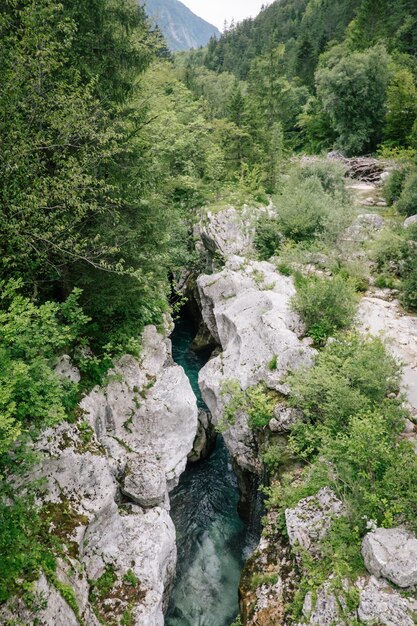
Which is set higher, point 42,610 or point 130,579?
point 42,610

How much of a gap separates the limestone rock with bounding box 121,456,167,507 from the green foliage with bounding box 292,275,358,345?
7301mm

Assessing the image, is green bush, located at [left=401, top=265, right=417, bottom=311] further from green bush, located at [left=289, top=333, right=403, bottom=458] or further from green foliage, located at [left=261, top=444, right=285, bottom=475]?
green foliage, located at [left=261, top=444, right=285, bottom=475]

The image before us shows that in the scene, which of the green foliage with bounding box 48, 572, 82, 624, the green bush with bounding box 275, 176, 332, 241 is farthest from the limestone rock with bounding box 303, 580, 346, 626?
the green bush with bounding box 275, 176, 332, 241

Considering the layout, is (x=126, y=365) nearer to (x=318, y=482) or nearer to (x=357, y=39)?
(x=318, y=482)

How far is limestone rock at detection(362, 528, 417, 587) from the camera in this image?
6422 mm

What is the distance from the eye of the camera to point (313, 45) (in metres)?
60.2

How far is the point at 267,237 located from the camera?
822 inches

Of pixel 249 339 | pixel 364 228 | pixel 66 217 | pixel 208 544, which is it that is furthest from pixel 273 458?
pixel 364 228

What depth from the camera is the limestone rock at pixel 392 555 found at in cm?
642

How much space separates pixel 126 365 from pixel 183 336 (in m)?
12.1

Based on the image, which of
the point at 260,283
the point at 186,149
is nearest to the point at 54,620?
the point at 260,283

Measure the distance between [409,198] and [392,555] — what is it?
21504mm

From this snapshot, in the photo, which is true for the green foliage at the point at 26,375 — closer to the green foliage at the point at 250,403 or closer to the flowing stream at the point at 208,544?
the green foliage at the point at 250,403

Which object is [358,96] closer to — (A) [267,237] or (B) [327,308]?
(A) [267,237]
